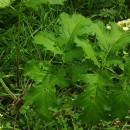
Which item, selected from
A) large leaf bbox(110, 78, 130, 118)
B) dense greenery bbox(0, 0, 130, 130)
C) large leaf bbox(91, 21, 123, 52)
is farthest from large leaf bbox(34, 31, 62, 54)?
large leaf bbox(110, 78, 130, 118)

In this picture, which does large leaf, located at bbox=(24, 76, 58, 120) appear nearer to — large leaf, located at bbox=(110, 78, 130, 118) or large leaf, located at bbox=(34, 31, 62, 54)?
large leaf, located at bbox=(34, 31, 62, 54)

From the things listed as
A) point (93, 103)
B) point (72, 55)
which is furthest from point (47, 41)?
point (93, 103)

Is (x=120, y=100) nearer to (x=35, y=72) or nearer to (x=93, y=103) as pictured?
(x=93, y=103)

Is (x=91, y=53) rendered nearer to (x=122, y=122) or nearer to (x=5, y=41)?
(x=122, y=122)

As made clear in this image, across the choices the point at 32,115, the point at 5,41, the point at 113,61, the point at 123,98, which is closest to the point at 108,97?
the point at 123,98

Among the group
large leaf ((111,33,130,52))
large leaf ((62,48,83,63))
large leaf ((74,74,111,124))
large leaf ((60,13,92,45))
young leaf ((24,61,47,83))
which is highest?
large leaf ((60,13,92,45))

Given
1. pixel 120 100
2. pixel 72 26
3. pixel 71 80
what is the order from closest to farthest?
pixel 120 100, pixel 72 26, pixel 71 80

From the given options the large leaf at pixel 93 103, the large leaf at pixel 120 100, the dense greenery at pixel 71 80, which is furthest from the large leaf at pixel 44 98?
the large leaf at pixel 120 100
